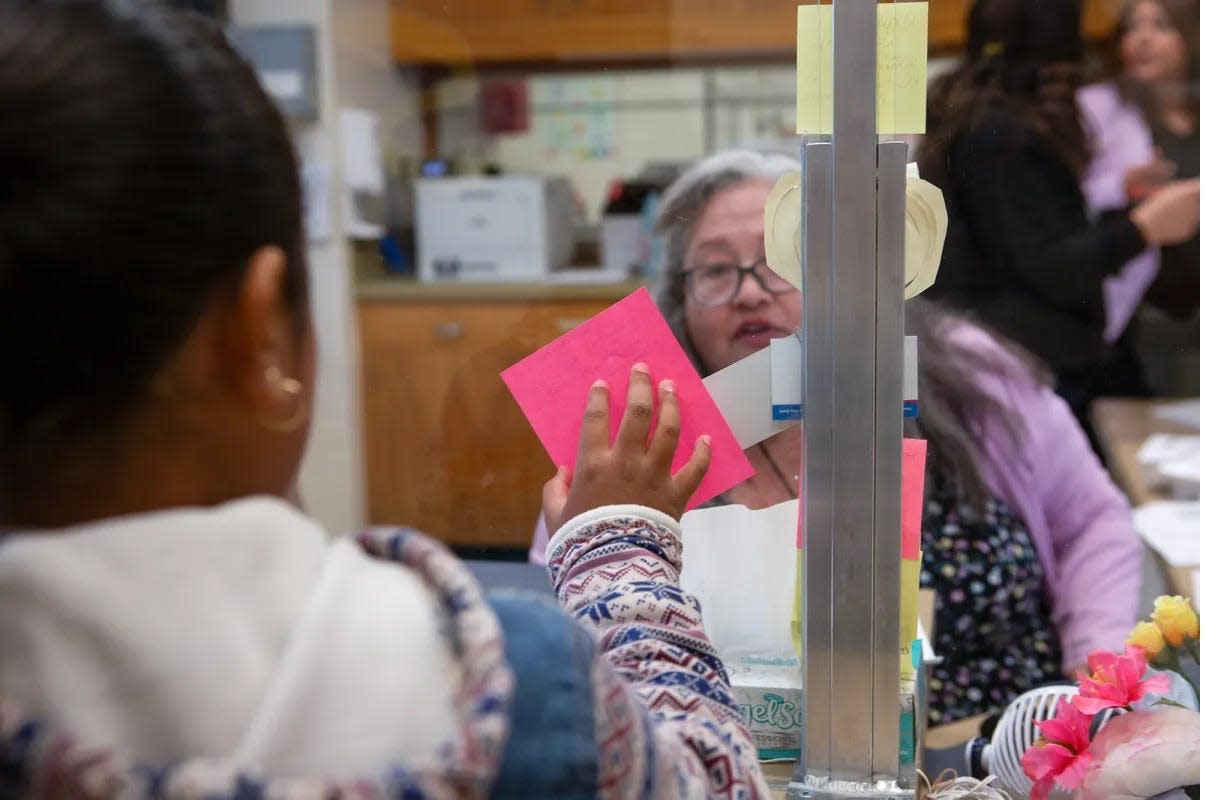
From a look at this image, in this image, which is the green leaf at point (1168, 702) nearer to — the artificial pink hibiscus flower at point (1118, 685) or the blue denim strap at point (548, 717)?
the artificial pink hibiscus flower at point (1118, 685)

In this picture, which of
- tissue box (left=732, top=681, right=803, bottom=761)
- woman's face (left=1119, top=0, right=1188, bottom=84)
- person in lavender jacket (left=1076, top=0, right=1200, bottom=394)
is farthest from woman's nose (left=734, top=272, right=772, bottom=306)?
woman's face (left=1119, top=0, right=1188, bottom=84)

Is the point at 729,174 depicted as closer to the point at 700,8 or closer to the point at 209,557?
the point at 209,557

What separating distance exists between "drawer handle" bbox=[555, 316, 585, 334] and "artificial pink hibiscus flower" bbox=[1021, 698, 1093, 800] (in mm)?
401

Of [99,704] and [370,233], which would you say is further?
[370,233]

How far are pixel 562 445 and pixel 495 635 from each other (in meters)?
0.29

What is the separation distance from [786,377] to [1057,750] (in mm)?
308

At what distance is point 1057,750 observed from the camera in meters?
0.80

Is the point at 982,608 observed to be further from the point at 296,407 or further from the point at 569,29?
the point at 569,29

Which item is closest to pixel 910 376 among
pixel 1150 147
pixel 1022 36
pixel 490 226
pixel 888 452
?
pixel 888 452

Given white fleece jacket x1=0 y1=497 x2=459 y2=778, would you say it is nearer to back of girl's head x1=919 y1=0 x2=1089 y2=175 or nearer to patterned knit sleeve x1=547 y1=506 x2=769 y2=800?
patterned knit sleeve x1=547 y1=506 x2=769 y2=800

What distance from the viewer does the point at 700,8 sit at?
3.59 m

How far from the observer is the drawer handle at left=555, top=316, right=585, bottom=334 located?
789mm

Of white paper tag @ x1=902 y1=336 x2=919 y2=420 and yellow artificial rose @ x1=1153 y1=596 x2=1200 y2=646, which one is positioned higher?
white paper tag @ x1=902 y1=336 x2=919 y2=420

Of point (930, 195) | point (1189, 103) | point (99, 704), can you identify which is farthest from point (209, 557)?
point (1189, 103)
